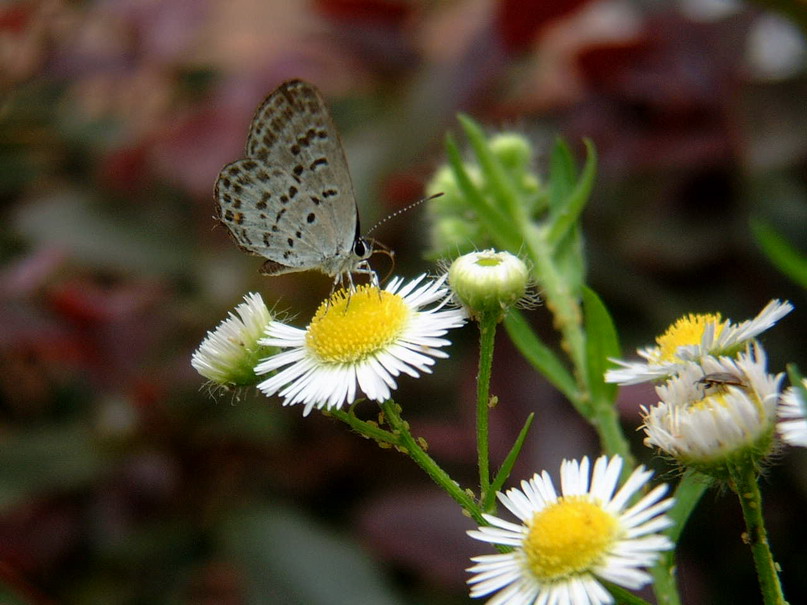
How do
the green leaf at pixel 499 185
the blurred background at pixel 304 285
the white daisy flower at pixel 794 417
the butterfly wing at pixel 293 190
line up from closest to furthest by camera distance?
the white daisy flower at pixel 794 417 < the butterfly wing at pixel 293 190 < the green leaf at pixel 499 185 < the blurred background at pixel 304 285

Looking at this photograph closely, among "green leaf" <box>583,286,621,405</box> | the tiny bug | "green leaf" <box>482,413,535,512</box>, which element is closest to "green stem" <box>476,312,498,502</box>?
"green leaf" <box>482,413,535,512</box>

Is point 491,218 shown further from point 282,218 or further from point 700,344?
point 700,344

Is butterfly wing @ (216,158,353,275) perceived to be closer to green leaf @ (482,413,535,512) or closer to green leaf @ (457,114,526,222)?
green leaf @ (457,114,526,222)

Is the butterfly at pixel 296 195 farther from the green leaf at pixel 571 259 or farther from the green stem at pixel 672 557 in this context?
the green stem at pixel 672 557

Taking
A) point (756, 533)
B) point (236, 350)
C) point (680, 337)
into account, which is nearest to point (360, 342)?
point (236, 350)

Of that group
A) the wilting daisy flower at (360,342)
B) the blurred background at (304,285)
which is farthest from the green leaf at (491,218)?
the blurred background at (304,285)

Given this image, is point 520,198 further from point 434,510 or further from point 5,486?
point 5,486
